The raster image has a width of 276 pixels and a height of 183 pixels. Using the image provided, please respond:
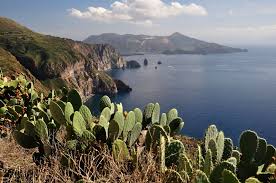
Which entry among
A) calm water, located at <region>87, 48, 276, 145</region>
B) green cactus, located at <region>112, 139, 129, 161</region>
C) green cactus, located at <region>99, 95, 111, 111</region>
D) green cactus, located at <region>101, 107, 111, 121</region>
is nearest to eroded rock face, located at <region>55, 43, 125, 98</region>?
calm water, located at <region>87, 48, 276, 145</region>

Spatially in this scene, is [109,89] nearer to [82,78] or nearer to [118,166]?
[82,78]

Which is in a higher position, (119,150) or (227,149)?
(227,149)

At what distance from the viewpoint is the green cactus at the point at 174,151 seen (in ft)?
18.3

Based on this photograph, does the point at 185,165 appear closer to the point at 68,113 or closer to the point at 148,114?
the point at 68,113

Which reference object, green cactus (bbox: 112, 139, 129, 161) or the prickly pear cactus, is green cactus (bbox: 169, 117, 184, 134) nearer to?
the prickly pear cactus

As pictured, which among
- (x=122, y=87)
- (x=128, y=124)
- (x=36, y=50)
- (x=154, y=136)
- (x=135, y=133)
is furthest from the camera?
(x=36, y=50)

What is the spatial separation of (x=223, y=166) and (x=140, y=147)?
7.16 feet

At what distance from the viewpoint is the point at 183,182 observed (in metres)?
4.79

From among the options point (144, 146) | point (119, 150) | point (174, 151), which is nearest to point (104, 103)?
point (144, 146)

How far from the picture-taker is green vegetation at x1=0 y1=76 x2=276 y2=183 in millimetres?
5061

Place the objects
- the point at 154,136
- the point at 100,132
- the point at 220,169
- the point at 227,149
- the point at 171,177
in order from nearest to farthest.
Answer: the point at 220,169 → the point at 171,177 → the point at 227,149 → the point at 154,136 → the point at 100,132

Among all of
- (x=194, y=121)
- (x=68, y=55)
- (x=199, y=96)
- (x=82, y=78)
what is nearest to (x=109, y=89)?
(x=82, y=78)

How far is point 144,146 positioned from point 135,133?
0.26 metres

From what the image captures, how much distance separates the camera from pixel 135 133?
6410mm
